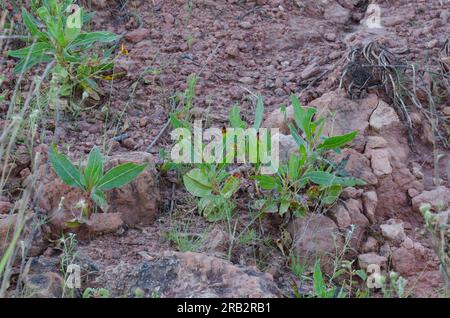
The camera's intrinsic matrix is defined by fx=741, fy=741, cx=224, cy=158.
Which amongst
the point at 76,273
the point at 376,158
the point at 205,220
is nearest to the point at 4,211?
the point at 76,273

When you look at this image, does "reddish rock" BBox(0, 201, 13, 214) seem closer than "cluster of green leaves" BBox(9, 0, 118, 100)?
Yes

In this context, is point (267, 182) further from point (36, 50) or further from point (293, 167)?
point (36, 50)

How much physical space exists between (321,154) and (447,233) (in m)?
0.58

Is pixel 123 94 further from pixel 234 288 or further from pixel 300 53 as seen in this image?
pixel 234 288

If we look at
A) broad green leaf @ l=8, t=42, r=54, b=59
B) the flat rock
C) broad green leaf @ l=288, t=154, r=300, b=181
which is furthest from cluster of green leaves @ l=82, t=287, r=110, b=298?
broad green leaf @ l=8, t=42, r=54, b=59

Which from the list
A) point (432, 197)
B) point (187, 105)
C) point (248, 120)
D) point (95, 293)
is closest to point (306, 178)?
point (432, 197)

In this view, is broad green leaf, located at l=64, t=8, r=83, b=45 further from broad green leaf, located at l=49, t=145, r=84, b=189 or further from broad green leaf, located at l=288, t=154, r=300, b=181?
broad green leaf, located at l=288, t=154, r=300, b=181

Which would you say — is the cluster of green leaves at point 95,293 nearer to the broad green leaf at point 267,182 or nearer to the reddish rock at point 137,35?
the broad green leaf at point 267,182

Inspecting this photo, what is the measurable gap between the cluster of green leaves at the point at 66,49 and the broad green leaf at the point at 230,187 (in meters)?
0.88

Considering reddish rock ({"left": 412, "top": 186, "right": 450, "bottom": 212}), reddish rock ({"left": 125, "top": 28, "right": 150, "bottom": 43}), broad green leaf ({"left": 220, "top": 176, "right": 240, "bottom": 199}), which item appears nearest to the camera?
broad green leaf ({"left": 220, "top": 176, "right": 240, "bottom": 199})

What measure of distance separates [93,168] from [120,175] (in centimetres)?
10

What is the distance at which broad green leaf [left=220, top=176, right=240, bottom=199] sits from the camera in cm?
289

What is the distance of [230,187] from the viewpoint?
2908 mm

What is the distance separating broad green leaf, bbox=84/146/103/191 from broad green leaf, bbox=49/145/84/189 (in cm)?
4
